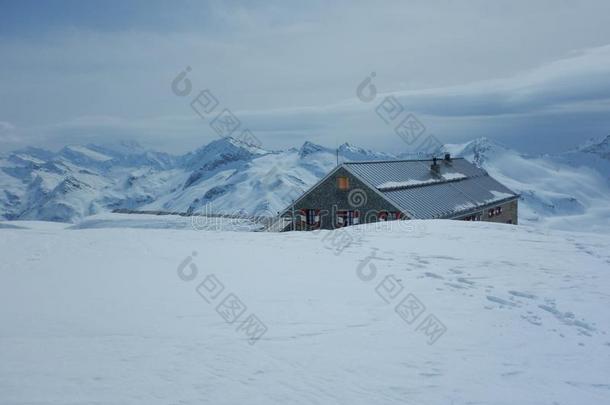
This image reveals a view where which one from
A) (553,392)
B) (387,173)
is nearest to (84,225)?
(387,173)

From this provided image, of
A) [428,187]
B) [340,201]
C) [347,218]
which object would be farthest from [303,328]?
[428,187]

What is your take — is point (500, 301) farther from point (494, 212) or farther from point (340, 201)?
point (494, 212)

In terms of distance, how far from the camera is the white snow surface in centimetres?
595

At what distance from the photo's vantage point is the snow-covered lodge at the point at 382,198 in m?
28.4

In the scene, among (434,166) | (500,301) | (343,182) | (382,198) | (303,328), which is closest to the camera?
(303,328)

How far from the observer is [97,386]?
5.77m

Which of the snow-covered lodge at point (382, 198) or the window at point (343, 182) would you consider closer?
the snow-covered lodge at point (382, 198)

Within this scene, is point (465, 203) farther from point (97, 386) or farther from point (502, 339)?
point (97, 386)

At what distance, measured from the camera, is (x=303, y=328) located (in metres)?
7.90

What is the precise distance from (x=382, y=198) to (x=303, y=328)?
20.9m

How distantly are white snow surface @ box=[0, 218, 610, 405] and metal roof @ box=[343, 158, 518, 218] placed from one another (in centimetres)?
1435

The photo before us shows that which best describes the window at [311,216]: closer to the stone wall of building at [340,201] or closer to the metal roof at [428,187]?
the stone wall of building at [340,201]

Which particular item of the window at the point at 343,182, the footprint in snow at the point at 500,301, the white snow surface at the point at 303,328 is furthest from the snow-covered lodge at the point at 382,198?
the footprint in snow at the point at 500,301

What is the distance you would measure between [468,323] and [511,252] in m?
6.67
